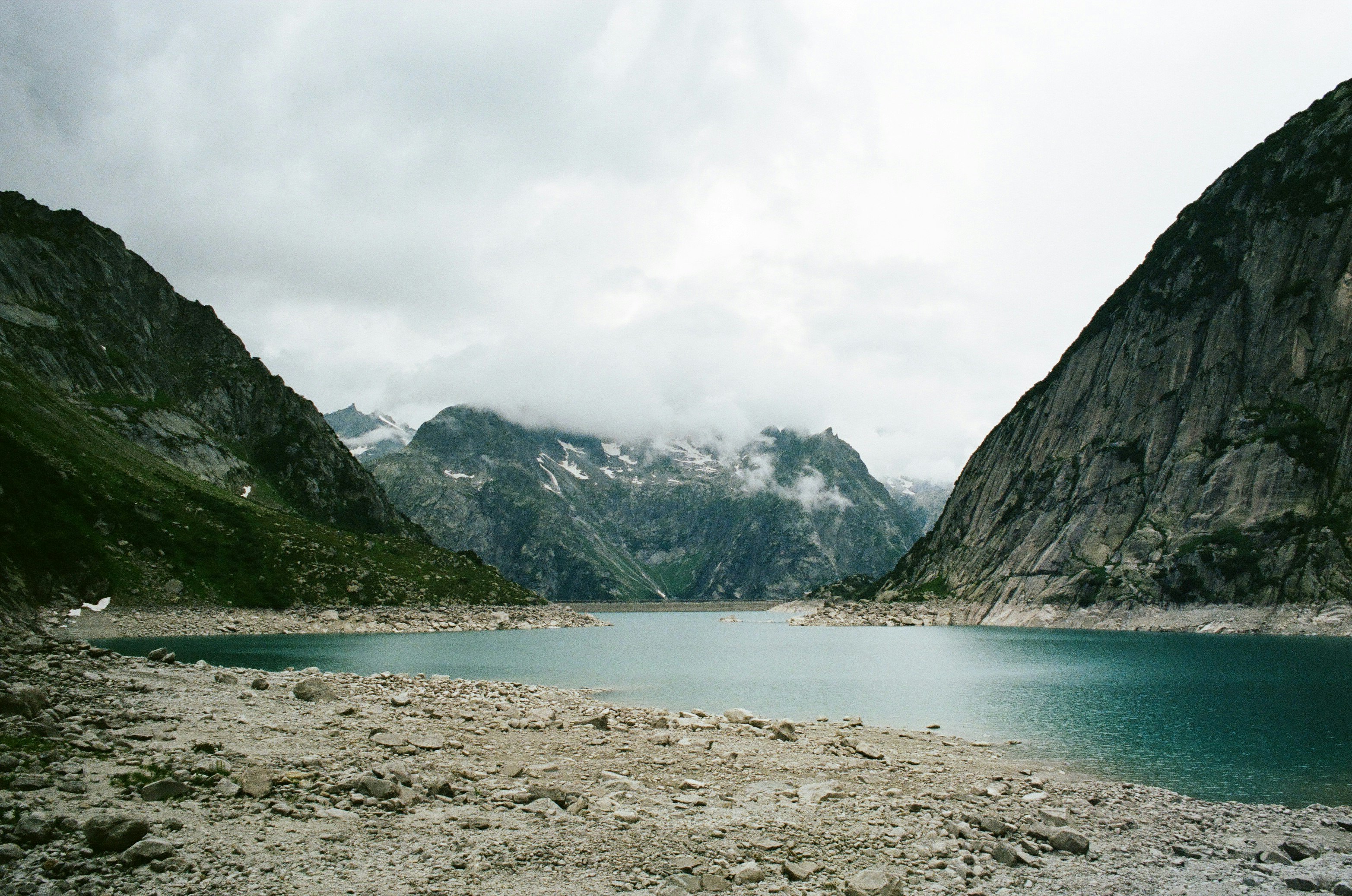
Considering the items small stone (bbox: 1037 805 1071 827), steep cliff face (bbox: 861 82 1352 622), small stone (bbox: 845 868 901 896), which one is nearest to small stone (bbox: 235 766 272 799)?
small stone (bbox: 845 868 901 896)

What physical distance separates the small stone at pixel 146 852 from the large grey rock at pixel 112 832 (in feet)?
0.56

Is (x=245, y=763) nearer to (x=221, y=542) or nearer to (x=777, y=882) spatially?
(x=777, y=882)

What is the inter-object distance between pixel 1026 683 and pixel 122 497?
400ft

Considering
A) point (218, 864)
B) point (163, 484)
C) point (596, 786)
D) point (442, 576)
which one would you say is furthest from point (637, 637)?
point (218, 864)

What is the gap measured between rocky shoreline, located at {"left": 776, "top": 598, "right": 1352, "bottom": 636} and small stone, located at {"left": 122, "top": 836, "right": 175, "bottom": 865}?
467 feet

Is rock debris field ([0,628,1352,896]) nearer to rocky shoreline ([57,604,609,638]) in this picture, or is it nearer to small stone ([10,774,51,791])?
small stone ([10,774,51,791])

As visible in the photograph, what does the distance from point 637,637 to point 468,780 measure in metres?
125

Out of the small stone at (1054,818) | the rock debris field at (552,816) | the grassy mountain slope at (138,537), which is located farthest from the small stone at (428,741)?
the grassy mountain slope at (138,537)

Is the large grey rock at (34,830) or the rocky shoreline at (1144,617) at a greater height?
the large grey rock at (34,830)

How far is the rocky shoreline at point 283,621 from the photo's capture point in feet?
278

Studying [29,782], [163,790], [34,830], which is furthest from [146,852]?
[29,782]

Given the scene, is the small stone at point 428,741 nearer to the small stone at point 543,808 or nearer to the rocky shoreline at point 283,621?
the small stone at point 543,808

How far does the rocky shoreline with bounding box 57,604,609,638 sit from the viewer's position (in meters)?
84.9

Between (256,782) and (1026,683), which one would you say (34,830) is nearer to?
(256,782)
